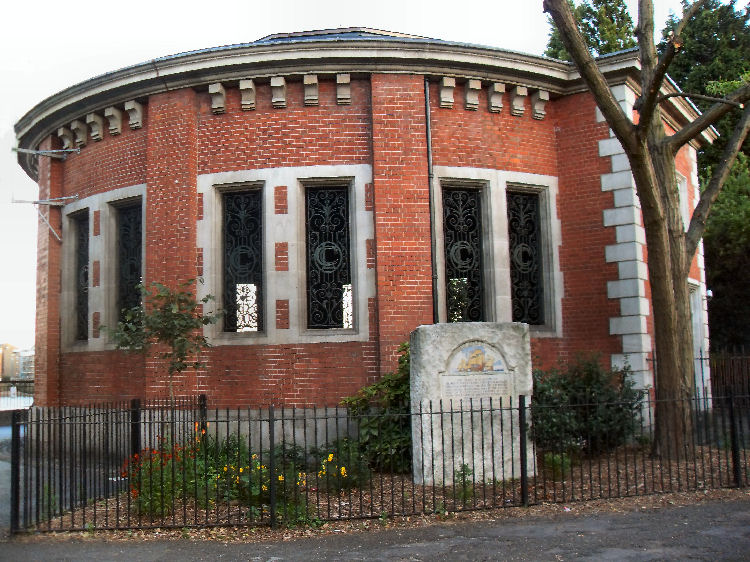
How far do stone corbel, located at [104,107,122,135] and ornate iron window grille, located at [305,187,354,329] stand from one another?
12.6 ft

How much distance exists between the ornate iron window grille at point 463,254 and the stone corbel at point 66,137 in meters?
7.41

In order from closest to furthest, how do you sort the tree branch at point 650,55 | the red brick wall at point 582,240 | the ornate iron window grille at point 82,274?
the tree branch at point 650,55
the red brick wall at point 582,240
the ornate iron window grille at point 82,274

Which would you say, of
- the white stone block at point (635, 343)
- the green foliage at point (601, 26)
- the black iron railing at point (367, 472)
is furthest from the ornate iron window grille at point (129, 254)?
the green foliage at point (601, 26)

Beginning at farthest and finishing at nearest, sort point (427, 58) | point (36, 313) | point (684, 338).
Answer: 1. point (36, 313)
2. point (427, 58)
3. point (684, 338)

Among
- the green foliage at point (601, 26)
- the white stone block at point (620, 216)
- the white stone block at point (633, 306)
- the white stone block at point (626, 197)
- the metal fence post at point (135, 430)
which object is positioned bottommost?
the metal fence post at point (135, 430)

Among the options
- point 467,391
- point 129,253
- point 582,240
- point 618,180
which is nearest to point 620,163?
point 618,180

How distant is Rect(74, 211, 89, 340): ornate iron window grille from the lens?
46.0 feet

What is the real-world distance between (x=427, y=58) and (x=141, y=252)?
6.09 metres

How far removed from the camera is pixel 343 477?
8719 millimetres

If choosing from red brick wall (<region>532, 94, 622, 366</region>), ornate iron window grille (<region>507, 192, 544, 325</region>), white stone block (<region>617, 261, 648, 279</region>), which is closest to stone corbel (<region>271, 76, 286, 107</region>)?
ornate iron window grille (<region>507, 192, 544, 325</region>)

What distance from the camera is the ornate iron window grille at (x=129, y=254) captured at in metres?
13.1

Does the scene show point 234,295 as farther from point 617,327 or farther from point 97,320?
point 617,327

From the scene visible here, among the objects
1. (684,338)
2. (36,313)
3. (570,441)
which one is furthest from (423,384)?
(36,313)

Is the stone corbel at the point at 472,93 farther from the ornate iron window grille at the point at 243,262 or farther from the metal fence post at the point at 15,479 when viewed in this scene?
the metal fence post at the point at 15,479
